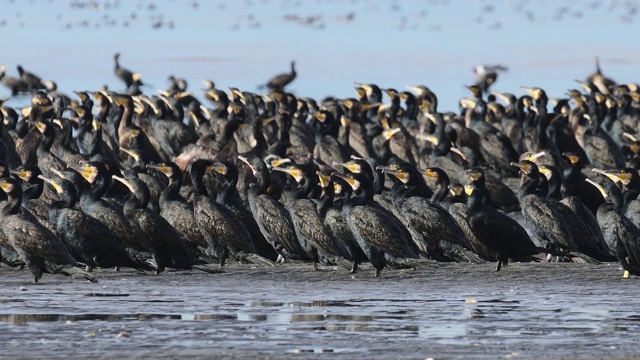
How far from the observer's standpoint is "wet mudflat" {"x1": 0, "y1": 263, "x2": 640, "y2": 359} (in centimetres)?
1200

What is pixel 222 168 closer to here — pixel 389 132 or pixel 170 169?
pixel 170 169

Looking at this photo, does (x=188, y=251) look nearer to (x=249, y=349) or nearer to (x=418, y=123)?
(x=249, y=349)

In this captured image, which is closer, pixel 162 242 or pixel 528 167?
pixel 162 242

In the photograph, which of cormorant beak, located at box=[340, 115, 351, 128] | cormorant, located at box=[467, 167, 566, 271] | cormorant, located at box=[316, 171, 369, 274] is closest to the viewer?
cormorant, located at box=[467, 167, 566, 271]

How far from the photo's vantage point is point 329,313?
14.3 m

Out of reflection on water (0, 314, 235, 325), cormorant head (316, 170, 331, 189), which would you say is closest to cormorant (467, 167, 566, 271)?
cormorant head (316, 170, 331, 189)

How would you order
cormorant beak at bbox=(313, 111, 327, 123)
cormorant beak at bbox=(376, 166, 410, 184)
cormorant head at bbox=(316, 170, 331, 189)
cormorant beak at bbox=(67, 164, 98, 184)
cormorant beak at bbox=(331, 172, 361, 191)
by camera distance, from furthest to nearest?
cormorant beak at bbox=(313, 111, 327, 123) < cormorant beak at bbox=(376, 166, 410, 184) < cormorant beak at bbox=(67, 164, 98, 184) < cormorant beak at bbox=(331, 172, 361, 191) < cormorant head at bbox=(316, 170, 331, 189)

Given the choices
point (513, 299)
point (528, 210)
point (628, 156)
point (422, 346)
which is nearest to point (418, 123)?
point (628, 156)

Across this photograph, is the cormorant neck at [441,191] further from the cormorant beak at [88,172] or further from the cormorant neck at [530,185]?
the cormorant beak at [88,172]

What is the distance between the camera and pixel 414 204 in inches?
747

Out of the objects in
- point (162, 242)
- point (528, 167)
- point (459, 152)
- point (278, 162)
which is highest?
point (459, 152)

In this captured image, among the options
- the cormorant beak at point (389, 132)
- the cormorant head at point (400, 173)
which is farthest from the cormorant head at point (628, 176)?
the cormorant beak at point (389, 132)

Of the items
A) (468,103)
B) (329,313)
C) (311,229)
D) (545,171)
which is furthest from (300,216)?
(468,103)

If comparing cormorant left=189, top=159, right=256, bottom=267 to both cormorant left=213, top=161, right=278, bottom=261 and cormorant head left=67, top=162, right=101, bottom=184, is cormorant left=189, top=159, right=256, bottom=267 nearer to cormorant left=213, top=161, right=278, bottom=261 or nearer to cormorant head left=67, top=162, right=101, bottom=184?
cormorant left=213, top=161, right=278, bottom=261
